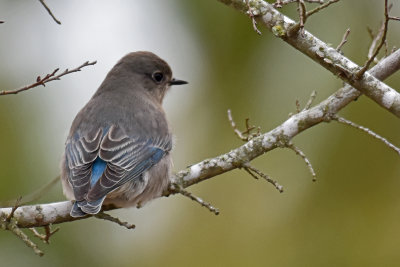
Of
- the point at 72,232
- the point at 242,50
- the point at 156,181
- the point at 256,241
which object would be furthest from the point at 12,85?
the point at 156,181

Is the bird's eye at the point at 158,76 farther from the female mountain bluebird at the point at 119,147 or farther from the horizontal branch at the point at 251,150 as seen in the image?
the horizontal branch at the point at 251,150

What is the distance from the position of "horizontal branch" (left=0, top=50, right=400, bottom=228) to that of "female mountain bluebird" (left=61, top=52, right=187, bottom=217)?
197 mm

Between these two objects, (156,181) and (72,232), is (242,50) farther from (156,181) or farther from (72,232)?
(156,181)

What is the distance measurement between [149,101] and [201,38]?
14.7ft

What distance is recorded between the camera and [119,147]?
6.76m

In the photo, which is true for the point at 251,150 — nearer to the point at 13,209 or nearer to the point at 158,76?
the point at 13,209

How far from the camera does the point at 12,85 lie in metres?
10.6

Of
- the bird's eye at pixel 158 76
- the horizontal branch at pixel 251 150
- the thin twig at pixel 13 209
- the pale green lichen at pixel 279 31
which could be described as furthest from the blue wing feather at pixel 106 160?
the pale green lichen at pixel 279 31

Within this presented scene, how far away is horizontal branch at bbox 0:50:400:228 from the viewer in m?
5.64

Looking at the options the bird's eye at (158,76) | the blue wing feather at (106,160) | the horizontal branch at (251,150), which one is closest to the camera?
the horizontal branch at (251,150)

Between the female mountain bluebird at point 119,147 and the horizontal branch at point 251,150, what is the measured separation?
0.65 feet

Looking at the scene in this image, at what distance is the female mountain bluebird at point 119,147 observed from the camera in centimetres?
632

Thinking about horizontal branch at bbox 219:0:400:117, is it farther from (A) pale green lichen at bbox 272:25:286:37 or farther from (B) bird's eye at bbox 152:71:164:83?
(B) bird's eye at bbox 152:71:164:83

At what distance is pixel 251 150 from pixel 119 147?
129 centimetres
